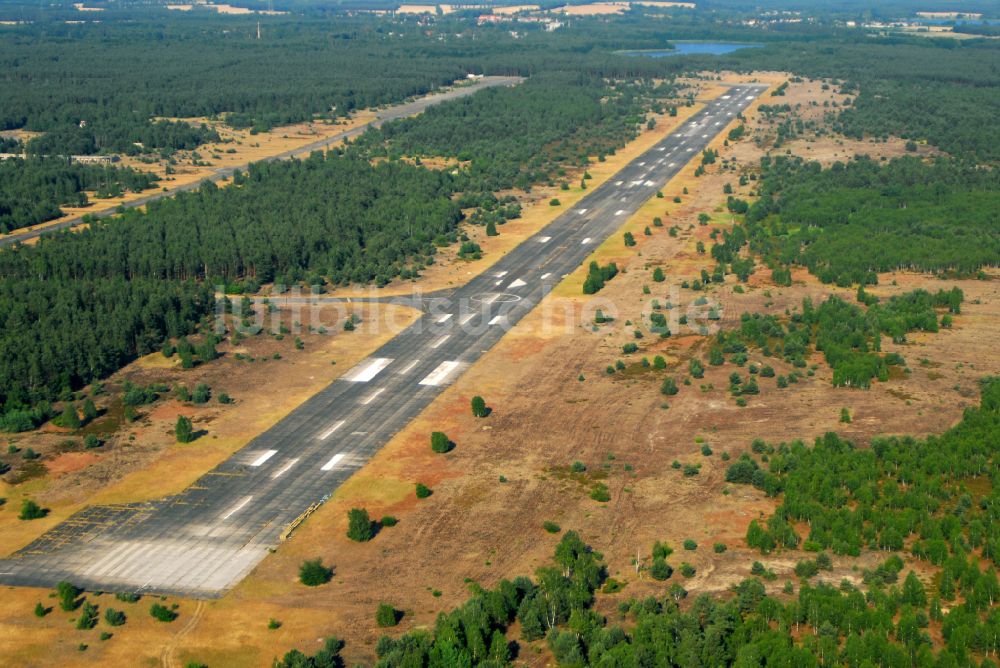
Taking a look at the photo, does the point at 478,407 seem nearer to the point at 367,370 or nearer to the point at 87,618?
the point at 367,370

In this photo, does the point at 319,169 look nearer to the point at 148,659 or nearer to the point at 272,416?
the point at 272,416

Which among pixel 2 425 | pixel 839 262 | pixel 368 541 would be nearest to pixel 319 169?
pixel 839 262

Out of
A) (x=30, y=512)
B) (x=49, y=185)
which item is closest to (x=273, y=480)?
→ (x=30, y=512)

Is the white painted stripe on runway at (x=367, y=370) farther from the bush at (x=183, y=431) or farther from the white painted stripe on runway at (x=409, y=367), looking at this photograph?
the bush at (x=183, y=431)

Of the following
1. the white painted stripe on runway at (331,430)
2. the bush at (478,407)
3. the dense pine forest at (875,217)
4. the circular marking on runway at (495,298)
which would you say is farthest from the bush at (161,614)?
the dense pine forest at (875,217)

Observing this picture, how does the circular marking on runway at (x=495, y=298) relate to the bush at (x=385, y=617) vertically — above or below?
above

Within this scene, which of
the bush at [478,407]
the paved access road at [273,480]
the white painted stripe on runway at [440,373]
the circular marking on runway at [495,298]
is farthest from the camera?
the circular marking on runway at [495,298]

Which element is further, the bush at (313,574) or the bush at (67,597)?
the bush at (313,574)
